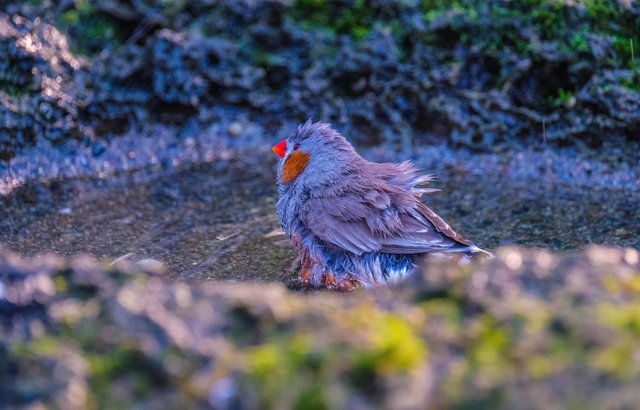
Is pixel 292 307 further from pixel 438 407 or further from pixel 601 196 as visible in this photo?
pixel 601 196

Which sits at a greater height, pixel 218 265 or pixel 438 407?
pixel 438 407

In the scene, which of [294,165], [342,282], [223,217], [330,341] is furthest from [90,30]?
[330,341]

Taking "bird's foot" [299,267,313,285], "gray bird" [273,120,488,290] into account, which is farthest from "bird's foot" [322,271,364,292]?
"bird's foot" [299,267,313,285]

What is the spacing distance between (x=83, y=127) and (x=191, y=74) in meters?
1.20

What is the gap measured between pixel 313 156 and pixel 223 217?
904mm

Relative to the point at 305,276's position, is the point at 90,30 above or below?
above

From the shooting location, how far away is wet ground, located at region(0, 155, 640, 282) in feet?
16.7

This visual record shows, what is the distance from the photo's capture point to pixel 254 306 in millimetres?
2146

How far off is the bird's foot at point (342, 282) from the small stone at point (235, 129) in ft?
9.99

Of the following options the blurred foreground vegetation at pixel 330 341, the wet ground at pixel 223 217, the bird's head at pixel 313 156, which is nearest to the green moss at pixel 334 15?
the wet ground at pixel 223 217

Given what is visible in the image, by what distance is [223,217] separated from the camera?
227 inches

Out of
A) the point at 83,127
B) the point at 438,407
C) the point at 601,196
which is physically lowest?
the point at 601,196

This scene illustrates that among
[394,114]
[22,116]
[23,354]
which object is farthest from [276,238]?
[23,354]

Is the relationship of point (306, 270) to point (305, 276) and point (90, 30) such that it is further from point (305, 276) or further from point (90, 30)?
point (90, 30)
